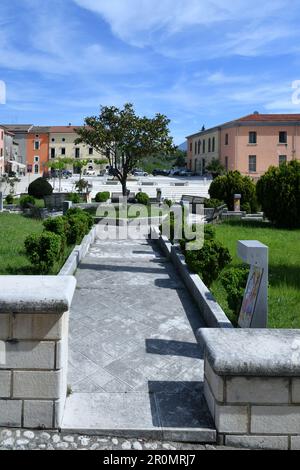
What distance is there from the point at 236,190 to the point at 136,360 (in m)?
17.2

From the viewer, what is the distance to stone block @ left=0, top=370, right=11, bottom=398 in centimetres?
290

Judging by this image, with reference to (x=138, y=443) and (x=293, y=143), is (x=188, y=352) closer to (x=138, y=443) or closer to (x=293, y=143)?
(x=138, y=443)

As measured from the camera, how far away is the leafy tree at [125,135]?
22406 millimetres

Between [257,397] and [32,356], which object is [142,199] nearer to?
[32,356]

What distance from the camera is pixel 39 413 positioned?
2.94 m

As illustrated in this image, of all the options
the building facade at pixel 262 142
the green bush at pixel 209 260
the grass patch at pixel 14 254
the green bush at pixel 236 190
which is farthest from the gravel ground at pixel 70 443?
the building facade at pixel 262 142

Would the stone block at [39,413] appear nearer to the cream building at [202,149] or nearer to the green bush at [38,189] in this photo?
the green bush at [38,189]

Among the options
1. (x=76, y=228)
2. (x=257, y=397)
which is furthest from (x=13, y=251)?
(x=257, y=397)

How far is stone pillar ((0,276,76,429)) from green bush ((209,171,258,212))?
719 inches

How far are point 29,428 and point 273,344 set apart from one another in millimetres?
1751

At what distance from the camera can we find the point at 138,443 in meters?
2.86

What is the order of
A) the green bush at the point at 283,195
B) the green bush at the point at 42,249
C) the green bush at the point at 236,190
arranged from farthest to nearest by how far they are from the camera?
the green bush at the point at 236,190
the green bush at the point at 283,195
the green bush at the point at 42,249

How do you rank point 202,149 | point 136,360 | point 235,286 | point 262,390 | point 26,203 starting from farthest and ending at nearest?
1. point 202,149
2. point 26,203
3. point 235,286
4. point 136,360
5. point 262,390

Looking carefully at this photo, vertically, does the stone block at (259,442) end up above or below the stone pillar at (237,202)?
below
